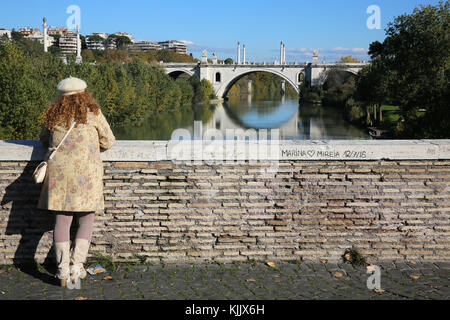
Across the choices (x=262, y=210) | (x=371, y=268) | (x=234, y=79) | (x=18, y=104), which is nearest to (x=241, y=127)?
(x=18, y=104)

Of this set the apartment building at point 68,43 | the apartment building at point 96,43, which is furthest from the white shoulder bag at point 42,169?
the apartment building at point 96,43

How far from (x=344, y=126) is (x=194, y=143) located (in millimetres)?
36816

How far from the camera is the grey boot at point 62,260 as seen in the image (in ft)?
14.1

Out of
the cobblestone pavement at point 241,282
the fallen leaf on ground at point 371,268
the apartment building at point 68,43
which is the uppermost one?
the apartment building at point 68,43

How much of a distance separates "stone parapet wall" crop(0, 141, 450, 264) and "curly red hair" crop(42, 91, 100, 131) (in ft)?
2.19

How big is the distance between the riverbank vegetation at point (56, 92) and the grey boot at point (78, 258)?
1853cm

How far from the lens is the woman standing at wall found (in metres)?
4.23

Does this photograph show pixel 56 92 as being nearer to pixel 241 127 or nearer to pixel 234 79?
pixel 241 127

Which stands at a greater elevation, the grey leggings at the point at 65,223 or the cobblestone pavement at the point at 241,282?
the grey leggings at the point at 65,223

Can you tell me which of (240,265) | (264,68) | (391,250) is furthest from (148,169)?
(264,68)

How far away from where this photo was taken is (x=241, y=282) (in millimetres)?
4535

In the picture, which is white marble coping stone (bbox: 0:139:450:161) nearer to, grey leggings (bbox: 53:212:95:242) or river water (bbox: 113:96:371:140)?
grey leggings (bbox: 53:212:95:242)

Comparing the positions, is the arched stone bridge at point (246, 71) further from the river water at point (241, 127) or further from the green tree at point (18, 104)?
the green tree at point (18, 104)
